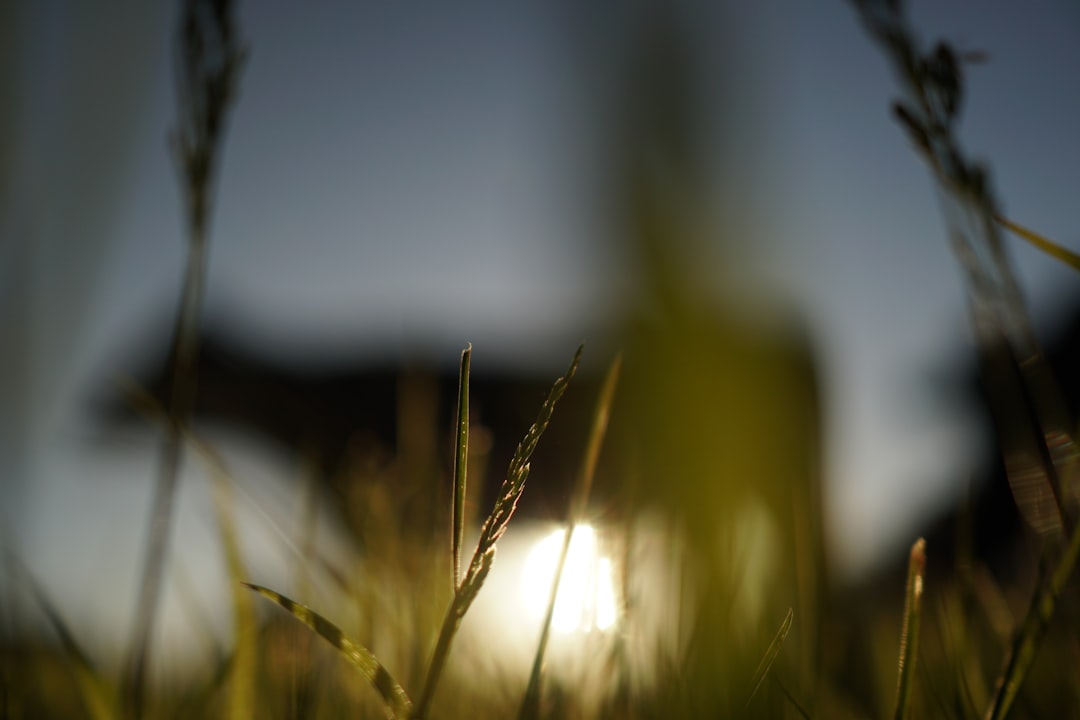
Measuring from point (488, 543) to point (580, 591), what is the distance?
44 cm

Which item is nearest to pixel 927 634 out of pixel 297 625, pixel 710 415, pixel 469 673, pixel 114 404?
pixel 469 673

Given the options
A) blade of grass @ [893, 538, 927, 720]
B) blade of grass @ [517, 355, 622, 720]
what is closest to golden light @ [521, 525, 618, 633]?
blade of grass @ [517, 355, 622, 720]

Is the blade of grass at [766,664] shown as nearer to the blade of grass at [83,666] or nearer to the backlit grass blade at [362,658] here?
the backlit grass blade at [362,658]

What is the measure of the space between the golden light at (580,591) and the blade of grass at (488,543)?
30 cm

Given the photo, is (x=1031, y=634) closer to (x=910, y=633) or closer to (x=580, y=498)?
(x=910, y=633)

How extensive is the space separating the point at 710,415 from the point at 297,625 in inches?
22.2

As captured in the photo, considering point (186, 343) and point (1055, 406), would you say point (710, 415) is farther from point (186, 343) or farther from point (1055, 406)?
point (186, 343)

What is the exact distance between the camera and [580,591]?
663 mm

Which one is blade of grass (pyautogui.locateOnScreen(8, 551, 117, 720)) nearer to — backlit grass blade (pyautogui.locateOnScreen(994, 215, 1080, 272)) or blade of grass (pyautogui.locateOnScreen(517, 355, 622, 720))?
blade of grass (pyautogui.locateOnScreen(517, 355, 622, 720))

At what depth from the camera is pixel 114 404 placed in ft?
12.7

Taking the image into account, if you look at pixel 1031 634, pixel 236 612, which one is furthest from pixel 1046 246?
pixel 236 612

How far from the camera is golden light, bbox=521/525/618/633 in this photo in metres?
0.58

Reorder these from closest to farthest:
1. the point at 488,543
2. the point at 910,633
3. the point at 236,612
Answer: the point at 488,543 → the point at 910,633 → the point at 236,612

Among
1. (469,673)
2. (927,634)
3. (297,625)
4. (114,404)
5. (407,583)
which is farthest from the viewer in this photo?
(114,404)
